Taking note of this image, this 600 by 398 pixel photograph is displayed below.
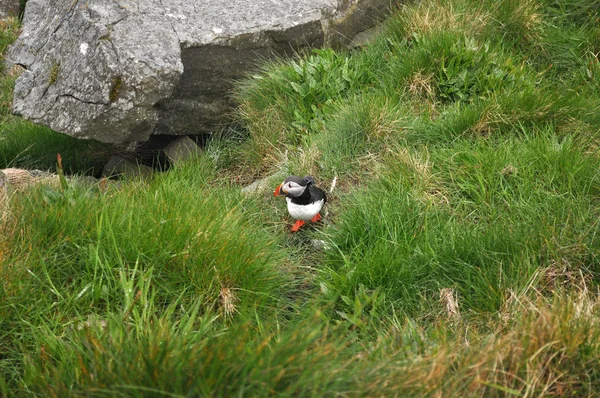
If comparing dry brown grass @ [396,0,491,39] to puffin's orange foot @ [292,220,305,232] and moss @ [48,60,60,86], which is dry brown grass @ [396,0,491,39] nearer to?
puffin's orange foot @ [292,220,305,232]

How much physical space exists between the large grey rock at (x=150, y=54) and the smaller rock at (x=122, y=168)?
0.39m

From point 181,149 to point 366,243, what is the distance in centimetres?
272

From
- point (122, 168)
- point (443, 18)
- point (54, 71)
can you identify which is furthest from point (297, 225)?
point (54, 71)

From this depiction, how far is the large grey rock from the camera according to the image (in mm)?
5605

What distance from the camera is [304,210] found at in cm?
458

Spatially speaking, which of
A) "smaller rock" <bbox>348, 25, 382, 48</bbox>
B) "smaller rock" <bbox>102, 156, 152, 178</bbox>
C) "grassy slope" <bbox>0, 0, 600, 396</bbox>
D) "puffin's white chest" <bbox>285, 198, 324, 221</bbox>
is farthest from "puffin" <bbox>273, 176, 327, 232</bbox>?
"smaller rock" <bbox>348, 25, 382, 48</bbox>

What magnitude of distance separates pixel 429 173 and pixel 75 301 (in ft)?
8.27

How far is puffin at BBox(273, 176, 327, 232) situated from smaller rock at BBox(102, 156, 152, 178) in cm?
211

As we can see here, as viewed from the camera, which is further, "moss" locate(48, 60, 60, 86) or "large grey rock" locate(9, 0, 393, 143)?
"moss" locate(48, 60, 60, 86)

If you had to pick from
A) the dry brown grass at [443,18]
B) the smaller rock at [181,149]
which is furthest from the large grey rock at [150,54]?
the dry brown grass at [443,18]

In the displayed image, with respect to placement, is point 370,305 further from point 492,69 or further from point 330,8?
point 330,8

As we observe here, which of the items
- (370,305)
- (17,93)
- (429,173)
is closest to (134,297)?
(370,305)

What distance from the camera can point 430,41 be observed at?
575 centimetres

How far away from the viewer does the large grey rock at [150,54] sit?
5.61 meters
